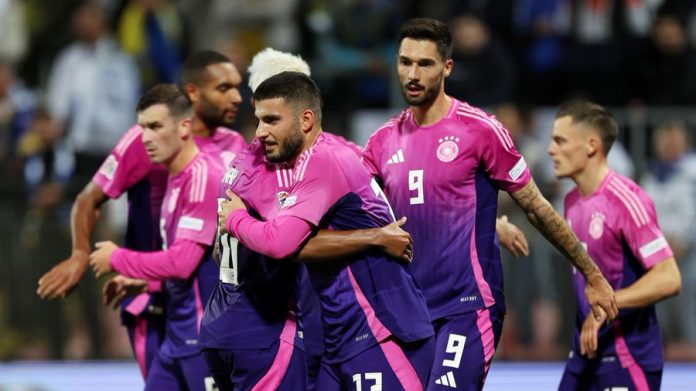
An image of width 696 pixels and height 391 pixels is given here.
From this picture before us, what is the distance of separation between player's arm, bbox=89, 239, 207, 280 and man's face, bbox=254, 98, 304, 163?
4.51 ft

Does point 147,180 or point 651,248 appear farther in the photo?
point 147,180

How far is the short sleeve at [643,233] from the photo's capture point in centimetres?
784

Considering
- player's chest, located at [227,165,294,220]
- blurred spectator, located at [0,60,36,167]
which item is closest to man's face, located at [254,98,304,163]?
player's chest, located at [227,165,294,220]

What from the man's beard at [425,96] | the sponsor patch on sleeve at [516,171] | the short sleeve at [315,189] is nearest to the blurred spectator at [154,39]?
the man's beard at [425,96]

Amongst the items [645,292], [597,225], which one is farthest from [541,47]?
[645,292]

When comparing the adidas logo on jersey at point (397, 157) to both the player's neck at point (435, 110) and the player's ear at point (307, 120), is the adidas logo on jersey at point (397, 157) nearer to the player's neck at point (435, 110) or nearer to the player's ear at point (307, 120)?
the player's neck at point (435, 110)

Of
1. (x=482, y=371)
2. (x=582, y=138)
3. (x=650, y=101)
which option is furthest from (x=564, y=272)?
(x=482, y=371)

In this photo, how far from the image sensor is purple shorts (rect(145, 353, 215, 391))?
→ 8219mm

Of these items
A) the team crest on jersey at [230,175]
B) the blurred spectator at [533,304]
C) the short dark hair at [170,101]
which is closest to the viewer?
the team crest on jersey at [230,175]

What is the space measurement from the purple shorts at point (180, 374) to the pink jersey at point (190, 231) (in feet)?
0.18

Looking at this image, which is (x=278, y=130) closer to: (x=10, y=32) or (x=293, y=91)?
(x=293, y=91)

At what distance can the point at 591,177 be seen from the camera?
8.27m

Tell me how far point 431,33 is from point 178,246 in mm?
1923

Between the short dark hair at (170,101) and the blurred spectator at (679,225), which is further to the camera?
the blurred spectator at (679,225)
